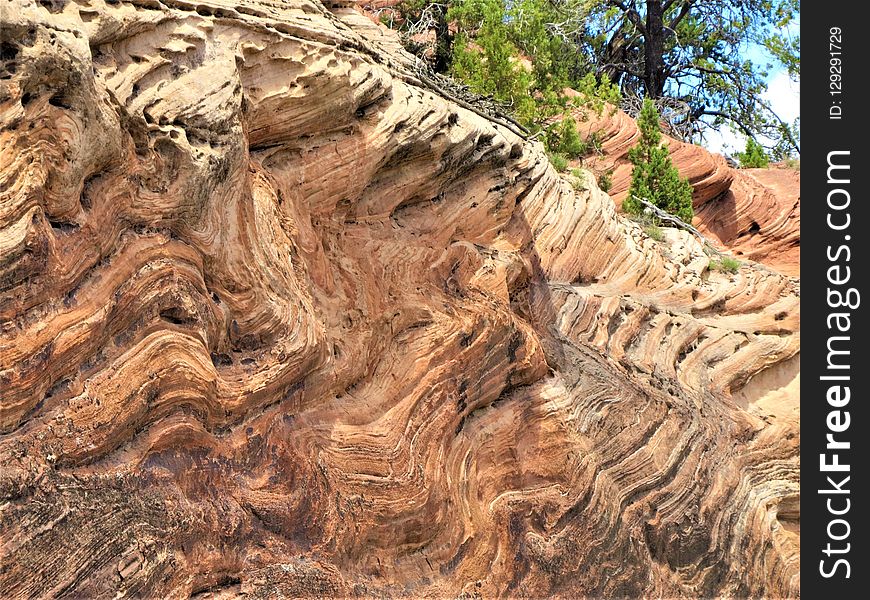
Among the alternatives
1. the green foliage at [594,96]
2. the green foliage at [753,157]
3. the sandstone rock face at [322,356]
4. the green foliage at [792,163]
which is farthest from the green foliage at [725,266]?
the green foliage at [753,157]

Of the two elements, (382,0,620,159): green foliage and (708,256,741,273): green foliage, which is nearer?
(708,256,741,273): green foliage

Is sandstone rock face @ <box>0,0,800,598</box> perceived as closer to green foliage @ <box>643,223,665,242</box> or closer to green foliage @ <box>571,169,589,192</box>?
green foliage @ <box>571,169,589,192</box>

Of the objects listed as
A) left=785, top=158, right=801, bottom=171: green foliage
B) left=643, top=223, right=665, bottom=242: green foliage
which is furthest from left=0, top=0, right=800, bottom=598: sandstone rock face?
left=785, top=158, right=801, bottom=171: green foliage

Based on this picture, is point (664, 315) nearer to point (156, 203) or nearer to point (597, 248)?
point (597, 248)

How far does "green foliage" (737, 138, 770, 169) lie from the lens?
24.5 metres

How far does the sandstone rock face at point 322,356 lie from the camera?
561 cm

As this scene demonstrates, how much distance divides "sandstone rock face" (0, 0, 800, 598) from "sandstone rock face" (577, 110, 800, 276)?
942cm

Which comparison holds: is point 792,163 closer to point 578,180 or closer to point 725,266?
point 725,266

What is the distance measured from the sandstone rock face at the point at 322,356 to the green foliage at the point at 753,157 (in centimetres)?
1477

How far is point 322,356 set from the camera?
24.0ft

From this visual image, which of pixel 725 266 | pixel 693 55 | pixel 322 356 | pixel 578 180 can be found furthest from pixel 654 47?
pixel 322 356

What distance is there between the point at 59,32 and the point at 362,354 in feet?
11.2

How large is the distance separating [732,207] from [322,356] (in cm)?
1578

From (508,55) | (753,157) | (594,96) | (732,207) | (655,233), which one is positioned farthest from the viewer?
(753,157)
